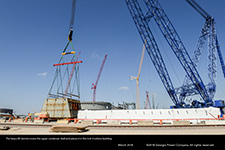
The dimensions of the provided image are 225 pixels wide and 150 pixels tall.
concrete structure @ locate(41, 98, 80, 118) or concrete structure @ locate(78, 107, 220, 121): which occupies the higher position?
concrete structure @ locate(41, 98, 80, 118)

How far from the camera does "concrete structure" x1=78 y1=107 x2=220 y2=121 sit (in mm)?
24391

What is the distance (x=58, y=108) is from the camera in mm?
28906

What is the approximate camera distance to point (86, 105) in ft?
218

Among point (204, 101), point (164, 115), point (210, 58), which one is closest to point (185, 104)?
point (204, 101)

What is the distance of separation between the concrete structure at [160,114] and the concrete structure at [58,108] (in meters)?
2.86

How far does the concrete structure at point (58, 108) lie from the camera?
28.2 meters

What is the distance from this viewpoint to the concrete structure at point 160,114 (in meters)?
24.4

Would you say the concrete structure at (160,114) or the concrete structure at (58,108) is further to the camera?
the concrete structure at (58,108)

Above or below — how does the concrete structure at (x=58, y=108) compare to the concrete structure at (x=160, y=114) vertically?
above

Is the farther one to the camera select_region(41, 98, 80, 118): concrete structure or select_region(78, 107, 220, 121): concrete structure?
select_region(41, 98, 80, 118): concrete structure

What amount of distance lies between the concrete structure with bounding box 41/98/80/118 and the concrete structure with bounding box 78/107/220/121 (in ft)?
9.37

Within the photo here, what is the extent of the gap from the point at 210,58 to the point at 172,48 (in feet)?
63.1
